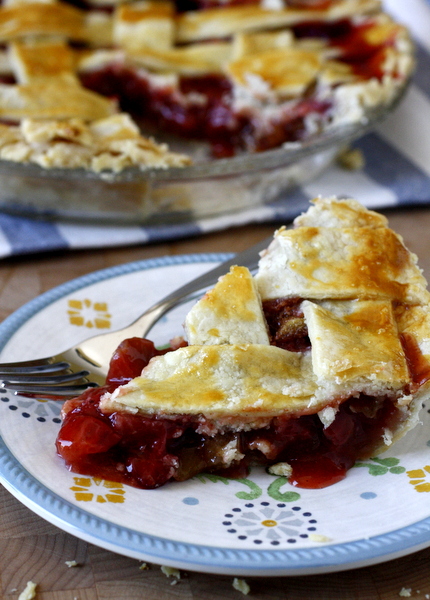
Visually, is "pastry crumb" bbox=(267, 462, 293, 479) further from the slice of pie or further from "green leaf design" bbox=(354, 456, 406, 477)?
"green leaf design" bbox=(354, 456, 406, 477)

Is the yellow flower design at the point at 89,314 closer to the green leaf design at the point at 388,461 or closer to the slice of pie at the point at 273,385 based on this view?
the slice of pie at the point at 273,385

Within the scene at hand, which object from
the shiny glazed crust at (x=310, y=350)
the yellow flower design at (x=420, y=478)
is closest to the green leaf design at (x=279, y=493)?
the shiny glazed crust at (x=310, y=350)

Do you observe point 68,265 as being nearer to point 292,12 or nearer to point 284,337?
point 284,337

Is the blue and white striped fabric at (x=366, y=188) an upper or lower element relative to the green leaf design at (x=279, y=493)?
lower

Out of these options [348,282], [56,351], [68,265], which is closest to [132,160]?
[68,265]

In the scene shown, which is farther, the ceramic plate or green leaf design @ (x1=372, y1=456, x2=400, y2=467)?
green leaf design @ (x1=372, y1=456, x2=400, y2=467)

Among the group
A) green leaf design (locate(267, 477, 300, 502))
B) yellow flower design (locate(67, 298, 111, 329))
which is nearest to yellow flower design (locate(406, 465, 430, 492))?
green leaf design (locate(267, 477, 300, 502))

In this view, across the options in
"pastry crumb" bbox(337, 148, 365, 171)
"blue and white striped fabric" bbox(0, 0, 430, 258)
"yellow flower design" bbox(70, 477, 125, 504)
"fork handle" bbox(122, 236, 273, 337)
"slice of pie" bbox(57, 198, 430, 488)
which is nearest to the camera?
"yellow flower design" bbox(70, 477, 125, 504)
